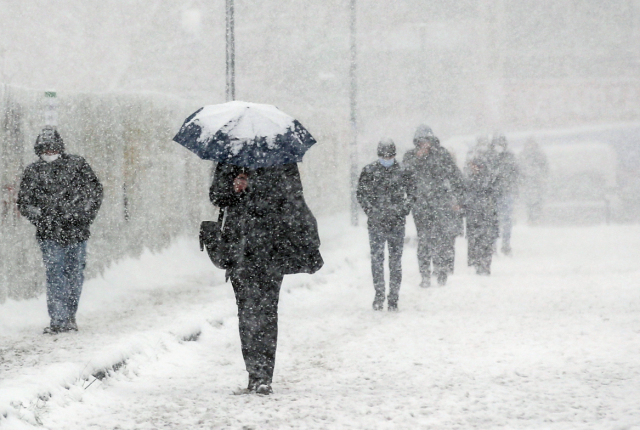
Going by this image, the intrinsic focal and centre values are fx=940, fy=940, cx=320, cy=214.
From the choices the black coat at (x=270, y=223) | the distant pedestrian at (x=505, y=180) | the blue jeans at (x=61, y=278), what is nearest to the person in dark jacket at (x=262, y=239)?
the black coat at (x=270, y=223)

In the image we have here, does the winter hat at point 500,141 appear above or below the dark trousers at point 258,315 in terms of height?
above

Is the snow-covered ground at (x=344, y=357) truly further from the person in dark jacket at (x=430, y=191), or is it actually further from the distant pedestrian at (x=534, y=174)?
the distant pedestrian at (x=534, y=174)

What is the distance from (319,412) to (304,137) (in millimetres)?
1842

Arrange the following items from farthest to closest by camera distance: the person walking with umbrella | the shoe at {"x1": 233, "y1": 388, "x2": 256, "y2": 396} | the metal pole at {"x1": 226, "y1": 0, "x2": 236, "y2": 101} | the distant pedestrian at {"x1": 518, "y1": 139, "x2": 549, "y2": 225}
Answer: the distant pedestrian at {"x1": 518, "y1": 139, "x2": 549, "y2": 225}, the metal pole at {"x1": 226, "y1": 0, "x2": 236, "y2": 101}, the shoe at {"x1": 233, "y1": 388, "x2": 256, "y2": 396}, the person walking with umbrella

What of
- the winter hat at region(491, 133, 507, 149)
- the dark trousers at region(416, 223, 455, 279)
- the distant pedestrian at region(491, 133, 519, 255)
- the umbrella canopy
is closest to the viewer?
the umbrella canopy

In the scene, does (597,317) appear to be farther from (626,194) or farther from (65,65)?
(65,65)

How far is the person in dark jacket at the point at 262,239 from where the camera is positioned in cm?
614

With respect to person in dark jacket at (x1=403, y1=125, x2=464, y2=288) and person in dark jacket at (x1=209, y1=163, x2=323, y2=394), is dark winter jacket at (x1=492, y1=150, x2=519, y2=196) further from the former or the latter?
person in dark jacket at (x1=209, y1=163, x2=323, y2=394)

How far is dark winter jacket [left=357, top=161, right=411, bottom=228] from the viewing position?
9.73 meters

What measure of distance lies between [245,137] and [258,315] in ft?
3.84

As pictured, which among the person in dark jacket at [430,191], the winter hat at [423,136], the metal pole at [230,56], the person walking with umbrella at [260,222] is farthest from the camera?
the metal pole at [230,56]

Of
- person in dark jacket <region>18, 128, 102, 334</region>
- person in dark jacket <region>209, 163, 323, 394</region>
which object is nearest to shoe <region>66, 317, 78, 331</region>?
person in dark jacket <region>18, 128, 102, 334</region>

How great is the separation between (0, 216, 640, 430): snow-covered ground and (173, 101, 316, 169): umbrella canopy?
1.56 m

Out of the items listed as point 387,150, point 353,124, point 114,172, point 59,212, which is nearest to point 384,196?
point 387,150
